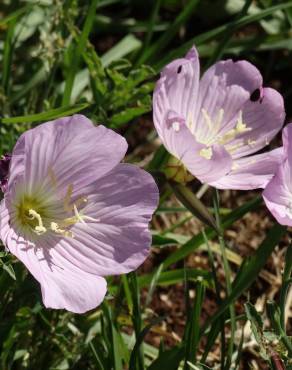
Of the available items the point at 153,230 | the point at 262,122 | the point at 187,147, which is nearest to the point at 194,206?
the point at 187,147

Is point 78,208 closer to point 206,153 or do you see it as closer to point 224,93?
point 206,153

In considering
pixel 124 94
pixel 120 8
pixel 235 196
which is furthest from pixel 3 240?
pixel 120 8

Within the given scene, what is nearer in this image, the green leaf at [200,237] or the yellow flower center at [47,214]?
the yellow flower center at [47,214]

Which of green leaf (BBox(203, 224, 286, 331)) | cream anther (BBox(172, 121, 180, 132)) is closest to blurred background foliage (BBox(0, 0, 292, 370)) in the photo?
green leaf (BBox(203, 224, 286, 331))

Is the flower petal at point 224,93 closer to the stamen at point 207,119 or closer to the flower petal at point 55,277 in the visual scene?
the stamen at point 207,119

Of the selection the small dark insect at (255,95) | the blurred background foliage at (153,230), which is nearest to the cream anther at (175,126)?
the blurred background foliage at (153,230)

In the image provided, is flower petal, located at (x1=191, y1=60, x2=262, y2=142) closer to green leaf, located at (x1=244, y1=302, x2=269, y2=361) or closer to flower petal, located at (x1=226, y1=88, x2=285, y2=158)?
flower petal, located at (x1=226, y1=88, x2=285, y2=158)

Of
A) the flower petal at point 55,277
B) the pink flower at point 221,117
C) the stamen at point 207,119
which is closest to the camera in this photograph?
the flower petal at point 55,277
